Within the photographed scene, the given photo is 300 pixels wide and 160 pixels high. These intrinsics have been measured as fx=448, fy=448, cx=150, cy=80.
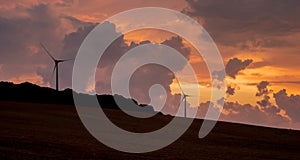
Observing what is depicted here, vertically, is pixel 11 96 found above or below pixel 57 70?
below

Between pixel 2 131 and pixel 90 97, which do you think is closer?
pixel 2 131

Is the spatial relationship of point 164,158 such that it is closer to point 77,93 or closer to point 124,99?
point 77,93

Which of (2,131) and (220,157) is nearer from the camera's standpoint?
(220,157)

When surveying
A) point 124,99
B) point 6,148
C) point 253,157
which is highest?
point 6,148

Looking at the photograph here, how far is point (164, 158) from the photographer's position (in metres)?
37.5

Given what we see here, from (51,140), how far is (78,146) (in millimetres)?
4017

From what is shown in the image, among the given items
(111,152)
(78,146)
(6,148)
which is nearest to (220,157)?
(111,152)

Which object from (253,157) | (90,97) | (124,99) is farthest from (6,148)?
(124,99)

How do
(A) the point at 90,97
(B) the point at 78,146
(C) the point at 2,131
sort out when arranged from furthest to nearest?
1. (A) the point at 90,97
2. (C) the point at 2,131
3. (B) the point at 78,146

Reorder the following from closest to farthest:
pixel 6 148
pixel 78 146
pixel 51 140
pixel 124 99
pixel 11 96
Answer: pixel 6 148
pixel 78 146
pixel 51 140
pixel 11 96
pixel 124 99

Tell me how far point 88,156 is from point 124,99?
163 meters

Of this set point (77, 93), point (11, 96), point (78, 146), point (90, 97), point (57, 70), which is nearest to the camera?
point (78, 146)

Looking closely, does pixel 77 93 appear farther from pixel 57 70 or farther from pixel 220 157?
pixel 220 157

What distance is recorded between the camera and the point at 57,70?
347 feet
